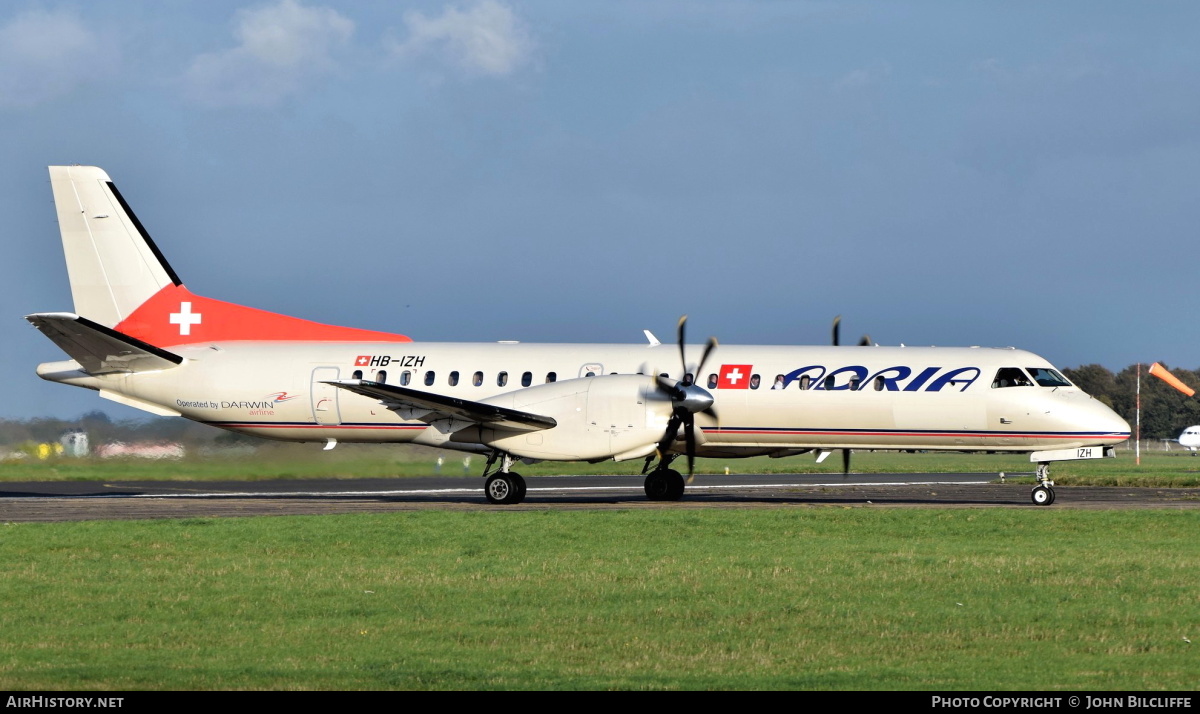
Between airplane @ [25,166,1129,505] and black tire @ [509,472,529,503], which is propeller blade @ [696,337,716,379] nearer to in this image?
airplane @ [25,166,1129,505]

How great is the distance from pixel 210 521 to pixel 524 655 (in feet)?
43.4

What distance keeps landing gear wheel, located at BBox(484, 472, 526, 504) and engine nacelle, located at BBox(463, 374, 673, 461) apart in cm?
81

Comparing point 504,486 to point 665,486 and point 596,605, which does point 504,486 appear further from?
point 596,605

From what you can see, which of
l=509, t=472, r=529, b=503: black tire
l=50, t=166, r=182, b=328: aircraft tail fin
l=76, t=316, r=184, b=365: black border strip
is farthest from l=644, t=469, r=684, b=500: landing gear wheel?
l=50, t=166, r=182, b=328: aircraft tail fin

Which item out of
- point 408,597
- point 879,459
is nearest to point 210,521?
point 408,597

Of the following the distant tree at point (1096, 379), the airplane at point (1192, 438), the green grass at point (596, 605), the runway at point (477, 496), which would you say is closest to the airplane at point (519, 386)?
the runway at point (477, 496)

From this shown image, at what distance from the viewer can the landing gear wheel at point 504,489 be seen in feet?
93.7

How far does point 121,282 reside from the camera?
32.0 m

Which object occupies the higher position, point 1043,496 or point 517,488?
point 517,488

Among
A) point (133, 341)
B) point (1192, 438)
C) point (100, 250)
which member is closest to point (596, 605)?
point (133, 341)

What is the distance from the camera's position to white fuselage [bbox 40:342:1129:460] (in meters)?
27.6

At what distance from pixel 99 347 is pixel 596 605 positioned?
776 inches

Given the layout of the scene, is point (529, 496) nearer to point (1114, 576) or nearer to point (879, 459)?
point (1114, 576)
